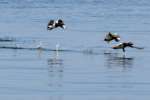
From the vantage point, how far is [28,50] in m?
30.4

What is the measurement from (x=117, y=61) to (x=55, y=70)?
114 inches

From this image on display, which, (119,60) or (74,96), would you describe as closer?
(74,96)

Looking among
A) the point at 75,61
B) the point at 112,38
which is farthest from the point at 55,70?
the point at 112,38

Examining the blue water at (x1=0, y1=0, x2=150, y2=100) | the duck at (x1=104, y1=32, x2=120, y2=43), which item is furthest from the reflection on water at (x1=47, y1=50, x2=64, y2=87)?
the duck at (x1=104, y1=32, x2=120, y2=43)

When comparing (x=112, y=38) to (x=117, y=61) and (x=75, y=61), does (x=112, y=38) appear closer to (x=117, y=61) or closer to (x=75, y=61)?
(x=117, y=61)

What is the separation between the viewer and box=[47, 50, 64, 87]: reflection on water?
2277 cm

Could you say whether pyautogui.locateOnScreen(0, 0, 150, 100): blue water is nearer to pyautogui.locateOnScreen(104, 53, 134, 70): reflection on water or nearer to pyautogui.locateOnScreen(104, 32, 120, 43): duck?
pyautogui.locateOnScreen(104, 53, 134, 70): reflection on water

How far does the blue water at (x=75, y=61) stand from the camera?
21.3 metres

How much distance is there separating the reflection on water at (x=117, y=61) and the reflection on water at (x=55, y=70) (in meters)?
1.40

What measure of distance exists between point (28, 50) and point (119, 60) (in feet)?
12.9

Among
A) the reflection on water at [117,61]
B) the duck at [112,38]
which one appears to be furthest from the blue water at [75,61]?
the duck at [112,38]

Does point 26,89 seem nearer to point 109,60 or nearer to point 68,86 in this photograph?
point 68,86

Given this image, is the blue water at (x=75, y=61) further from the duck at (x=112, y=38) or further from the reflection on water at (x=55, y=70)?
the duck at (x=112, y=38)

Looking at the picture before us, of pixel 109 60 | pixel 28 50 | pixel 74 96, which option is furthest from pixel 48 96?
pixel 28 50
